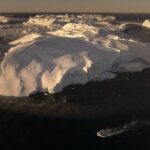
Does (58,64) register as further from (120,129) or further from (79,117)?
(120,129)

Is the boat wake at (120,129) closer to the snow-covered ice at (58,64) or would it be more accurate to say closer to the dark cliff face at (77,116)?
the dark cliff face at (77,116)

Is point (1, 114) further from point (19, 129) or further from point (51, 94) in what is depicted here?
point (51, 94)

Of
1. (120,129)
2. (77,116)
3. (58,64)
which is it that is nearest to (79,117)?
(77,116)

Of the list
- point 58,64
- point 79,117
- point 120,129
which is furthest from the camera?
point 58,64

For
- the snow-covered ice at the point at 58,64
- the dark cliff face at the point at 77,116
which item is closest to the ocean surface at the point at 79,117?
the dark cliff face at the point at 77,116

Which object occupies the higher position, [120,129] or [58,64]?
[58,64]

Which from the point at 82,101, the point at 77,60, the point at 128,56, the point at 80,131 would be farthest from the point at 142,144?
the point at 128,56

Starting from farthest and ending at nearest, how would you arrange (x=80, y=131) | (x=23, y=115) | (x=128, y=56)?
(x=128, y=56), (x=23, y=115), (x=80, y=131)
